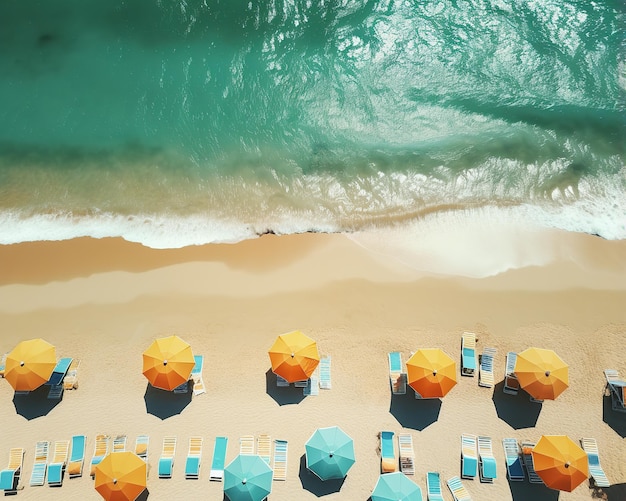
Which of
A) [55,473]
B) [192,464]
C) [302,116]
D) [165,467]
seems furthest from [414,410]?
[302,116]

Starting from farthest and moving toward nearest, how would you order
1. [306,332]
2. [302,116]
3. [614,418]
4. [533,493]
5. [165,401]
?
[302,116] → [306,332] → [165,401] → [614,418] → [533,493]

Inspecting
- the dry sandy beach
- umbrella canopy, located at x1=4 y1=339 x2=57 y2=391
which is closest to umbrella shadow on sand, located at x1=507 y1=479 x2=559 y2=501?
the dry sandy beach

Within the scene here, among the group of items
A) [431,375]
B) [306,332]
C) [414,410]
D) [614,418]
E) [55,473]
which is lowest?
[55,473]

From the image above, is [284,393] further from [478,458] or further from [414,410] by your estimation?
[478,458]

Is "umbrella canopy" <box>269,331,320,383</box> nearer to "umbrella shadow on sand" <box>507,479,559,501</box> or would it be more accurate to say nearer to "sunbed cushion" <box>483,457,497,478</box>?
"sunbed cushion" <box>483,457,497,478</box>

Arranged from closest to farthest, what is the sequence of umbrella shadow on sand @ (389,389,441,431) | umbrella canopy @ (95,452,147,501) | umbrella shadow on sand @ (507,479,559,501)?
umbrella canopy @ (95,452,147,501) → umbrella shadow on sand @ (507,479,559,501) → umbrella shadow on sand @ (389,389,441,431)
